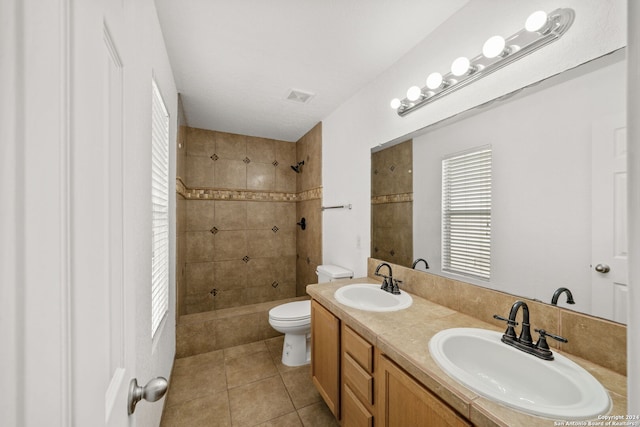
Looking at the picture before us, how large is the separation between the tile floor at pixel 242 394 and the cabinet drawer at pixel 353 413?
Result: 0.36 metres

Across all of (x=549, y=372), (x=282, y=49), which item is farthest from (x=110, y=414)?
(x=282, y=49)

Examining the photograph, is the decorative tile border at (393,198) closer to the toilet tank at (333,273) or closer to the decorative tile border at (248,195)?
the toilet tank at (333,273)

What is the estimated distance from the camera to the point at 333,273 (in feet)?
7.14

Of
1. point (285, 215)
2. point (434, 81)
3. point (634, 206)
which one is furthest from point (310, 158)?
point (634, 206)

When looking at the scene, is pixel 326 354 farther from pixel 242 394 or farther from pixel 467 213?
pixel 467 213

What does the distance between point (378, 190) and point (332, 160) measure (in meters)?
0.79

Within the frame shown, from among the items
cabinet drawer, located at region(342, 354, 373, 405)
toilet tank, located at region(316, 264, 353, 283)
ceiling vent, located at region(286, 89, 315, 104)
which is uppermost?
ceiling vent, located at region(286, 89, 315, 104)

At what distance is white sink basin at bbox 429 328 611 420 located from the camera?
25.7 inches

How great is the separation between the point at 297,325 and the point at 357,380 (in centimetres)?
97

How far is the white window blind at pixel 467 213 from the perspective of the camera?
1.25 metres

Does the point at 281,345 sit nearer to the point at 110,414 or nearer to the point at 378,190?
the point at 378,190

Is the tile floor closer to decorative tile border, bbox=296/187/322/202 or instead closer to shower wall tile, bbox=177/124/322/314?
shower wall tile, bbox=177/124/322/314

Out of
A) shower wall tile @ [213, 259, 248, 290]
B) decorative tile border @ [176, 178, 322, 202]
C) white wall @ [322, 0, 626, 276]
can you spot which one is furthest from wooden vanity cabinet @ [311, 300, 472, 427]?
shower wall tile @ [213, 259, 248, 290]

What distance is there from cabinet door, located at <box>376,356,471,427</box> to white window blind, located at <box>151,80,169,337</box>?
115 centimetres
